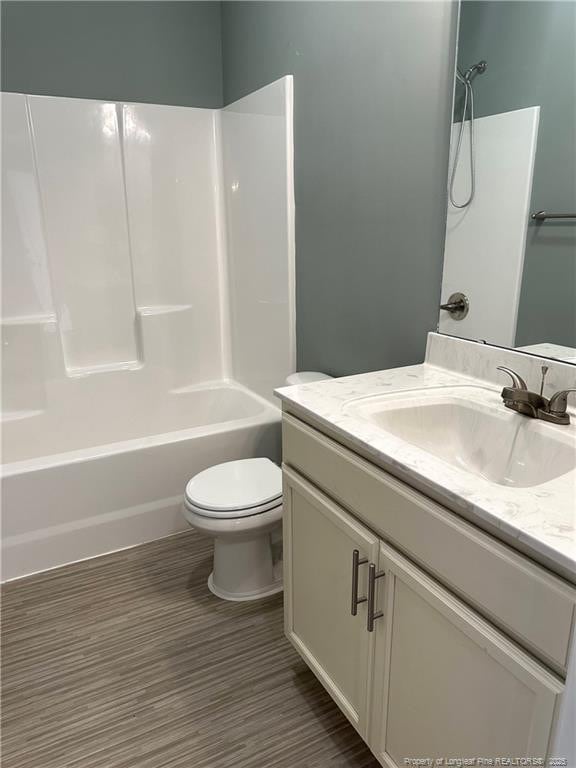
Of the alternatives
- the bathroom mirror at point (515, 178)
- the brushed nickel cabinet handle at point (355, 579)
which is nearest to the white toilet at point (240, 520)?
the brushed nickel cabinet handle at point (355, 579)

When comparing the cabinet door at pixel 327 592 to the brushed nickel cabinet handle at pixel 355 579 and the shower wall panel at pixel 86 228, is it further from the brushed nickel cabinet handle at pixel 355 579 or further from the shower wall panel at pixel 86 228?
the shower wall panel at pixel 86 228

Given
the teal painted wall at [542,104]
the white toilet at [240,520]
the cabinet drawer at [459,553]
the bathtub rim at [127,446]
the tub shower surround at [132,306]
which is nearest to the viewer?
the cabinet drawer at [459,553]

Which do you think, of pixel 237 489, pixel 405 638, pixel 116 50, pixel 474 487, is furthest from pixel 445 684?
pixel 116 50

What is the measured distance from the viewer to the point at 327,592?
4.43 ft

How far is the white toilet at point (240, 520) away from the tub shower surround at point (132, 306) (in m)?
0.43

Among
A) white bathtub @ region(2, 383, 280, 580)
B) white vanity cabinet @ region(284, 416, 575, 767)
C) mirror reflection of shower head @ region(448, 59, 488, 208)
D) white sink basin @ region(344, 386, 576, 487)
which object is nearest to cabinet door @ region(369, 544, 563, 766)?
white vanity cabinet @ region(284, 416, 575, 767)

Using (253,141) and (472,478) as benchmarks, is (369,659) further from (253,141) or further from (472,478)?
(253,141)

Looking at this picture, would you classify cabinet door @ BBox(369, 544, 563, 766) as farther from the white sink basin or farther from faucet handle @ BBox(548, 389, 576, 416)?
faucet handle @ BBox(548, 389, 576, 416)

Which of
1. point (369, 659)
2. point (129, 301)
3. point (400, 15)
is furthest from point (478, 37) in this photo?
point (129, 301)

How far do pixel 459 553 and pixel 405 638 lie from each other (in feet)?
0.94

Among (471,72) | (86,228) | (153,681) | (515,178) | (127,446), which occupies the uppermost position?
(471,72)

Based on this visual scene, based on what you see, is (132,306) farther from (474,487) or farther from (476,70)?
(474,487)

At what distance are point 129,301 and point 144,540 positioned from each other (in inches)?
50.7

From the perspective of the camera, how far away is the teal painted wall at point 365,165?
1.62 metres
